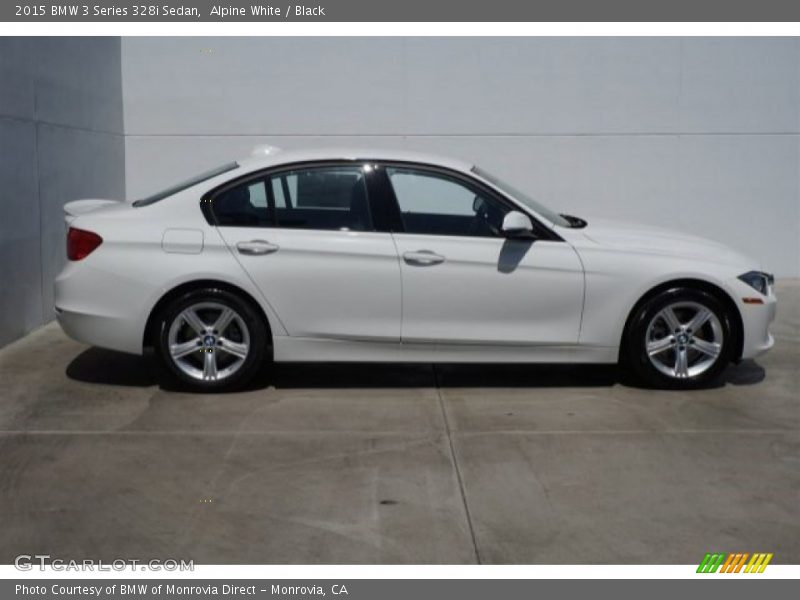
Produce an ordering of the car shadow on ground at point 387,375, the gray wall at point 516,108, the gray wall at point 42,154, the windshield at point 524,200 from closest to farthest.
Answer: the windshield at point 524,200 → the car shadow on ground at point 387,375 → the gray wall at point 42,154 → the gray wall at point 516,108

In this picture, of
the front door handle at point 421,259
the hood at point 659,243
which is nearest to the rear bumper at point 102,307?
the front door handle at point 421,259

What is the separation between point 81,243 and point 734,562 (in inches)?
Result: 177

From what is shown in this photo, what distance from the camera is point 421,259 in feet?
23.2

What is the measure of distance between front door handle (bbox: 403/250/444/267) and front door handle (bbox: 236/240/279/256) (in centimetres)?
84

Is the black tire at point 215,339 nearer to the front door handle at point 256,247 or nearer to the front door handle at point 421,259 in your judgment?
the front door handle at point 256,247

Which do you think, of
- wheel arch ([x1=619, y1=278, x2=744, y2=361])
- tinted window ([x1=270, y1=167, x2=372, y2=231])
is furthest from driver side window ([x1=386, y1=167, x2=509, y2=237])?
wheel arch ([x1=619, y1=278, x2=744, y2=361])

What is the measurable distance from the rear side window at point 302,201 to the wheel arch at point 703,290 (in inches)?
71.0

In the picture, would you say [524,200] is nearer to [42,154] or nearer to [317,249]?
[317,249]

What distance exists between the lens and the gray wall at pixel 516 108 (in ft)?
38.6

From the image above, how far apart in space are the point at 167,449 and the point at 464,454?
1607 mm

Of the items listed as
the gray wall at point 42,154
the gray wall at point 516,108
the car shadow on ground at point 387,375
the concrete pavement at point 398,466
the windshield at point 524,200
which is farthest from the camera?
the gray wall at point 516,108

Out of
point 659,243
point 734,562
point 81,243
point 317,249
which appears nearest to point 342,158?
point 317,249

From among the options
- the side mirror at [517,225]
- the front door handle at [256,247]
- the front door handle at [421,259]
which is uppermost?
the side mirror at [517,225]
